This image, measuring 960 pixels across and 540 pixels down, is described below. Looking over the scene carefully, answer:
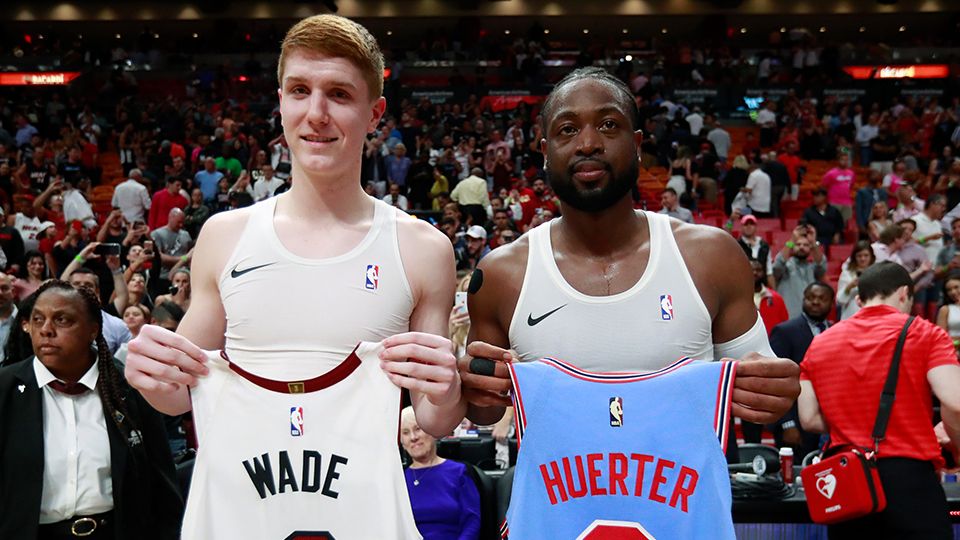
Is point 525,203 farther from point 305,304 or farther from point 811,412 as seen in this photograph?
point 305,304

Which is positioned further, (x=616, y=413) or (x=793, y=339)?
(x=793, y=339)

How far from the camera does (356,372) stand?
2664 mm

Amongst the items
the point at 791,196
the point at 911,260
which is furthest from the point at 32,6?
the point at 911,260

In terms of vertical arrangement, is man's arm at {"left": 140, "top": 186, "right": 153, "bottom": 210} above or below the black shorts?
above

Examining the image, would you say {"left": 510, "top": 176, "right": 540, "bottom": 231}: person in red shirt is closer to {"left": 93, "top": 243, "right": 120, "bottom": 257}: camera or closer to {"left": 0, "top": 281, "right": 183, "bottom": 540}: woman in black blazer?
{"left": 93, "top": 243, "right": 120, "bottom": 257}: camera

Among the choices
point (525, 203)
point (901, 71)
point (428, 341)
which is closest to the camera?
point (428, 341)

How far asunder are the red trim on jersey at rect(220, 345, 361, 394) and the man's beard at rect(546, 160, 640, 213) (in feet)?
2.46

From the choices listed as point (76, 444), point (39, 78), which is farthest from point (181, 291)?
point (39, 78)

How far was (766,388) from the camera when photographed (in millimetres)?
2598

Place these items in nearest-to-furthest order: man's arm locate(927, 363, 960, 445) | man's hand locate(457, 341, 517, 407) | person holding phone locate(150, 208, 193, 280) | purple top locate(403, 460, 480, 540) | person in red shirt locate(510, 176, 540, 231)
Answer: man's hand locate(457, 341, 517, 407) → man's arm locate(927, 363, 960, 445) → purple top locate(403, 460, 480, 540) → person holding phone locate(150, 208, 193, 280) → person in red shirt locate(510, 176, 540, 231)

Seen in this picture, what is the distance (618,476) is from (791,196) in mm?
16350

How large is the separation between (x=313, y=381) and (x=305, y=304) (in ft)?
0.65

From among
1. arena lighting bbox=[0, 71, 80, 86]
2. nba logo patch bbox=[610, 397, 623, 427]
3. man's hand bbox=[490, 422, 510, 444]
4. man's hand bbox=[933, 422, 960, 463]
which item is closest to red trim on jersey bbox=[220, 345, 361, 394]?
nba logo patch bbox=[610, 397, 623, 427]

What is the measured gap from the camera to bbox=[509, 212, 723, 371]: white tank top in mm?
2826
